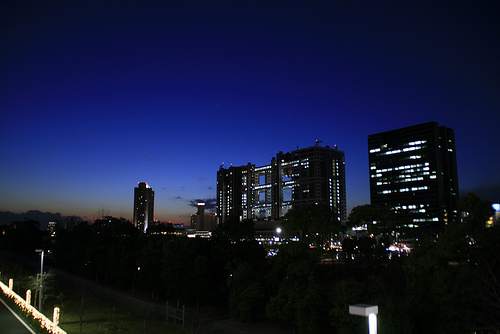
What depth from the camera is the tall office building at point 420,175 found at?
12412 centimetres

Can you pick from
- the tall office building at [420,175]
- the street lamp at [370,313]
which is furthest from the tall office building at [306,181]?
the street lamp at [370,313]

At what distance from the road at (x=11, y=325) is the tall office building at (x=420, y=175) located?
119533mm

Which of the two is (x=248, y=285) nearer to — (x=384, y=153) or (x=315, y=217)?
(x=315, y=217)

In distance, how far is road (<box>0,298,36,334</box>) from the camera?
2078 centimetres

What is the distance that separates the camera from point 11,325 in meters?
22.2

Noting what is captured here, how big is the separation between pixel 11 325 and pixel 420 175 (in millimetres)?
130014

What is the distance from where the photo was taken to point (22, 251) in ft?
287

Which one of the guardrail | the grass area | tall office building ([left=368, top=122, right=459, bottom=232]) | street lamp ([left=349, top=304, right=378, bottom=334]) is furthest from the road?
tall office building ([left=368, top=122, right=459, bottom=232])

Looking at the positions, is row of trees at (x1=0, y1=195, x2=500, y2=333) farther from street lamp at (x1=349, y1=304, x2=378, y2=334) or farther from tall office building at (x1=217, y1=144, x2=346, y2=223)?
tall office building at (x1=217, y1=144, x2=346, y2=223)

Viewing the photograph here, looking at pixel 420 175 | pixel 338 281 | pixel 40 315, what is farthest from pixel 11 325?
pixel 420 175

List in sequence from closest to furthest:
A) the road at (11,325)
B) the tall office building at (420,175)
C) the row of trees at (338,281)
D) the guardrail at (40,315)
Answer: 1. the row of trees at (338,281)
2. the guardrail at (40,315)
3. the road at (11,325)
4. the tall office building at (420,175)

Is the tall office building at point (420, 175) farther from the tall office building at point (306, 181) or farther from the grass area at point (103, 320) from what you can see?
the grass area at point (103, 320)

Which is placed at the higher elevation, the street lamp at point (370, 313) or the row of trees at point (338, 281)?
the street lamp at point (370, 313)

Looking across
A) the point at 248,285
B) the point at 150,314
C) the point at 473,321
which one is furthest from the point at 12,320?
the point at 473,321
